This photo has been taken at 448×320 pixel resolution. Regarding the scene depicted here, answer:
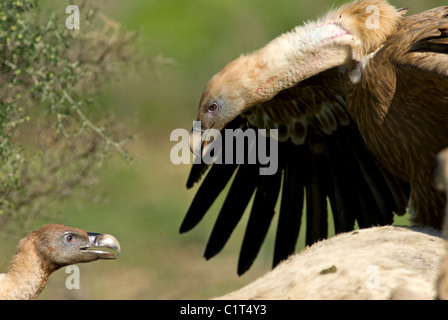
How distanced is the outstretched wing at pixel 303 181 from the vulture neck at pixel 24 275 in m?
1.64

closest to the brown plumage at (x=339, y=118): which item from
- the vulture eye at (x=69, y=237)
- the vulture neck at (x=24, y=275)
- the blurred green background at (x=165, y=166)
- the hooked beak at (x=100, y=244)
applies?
the hooked beak at (x=100, y=244)

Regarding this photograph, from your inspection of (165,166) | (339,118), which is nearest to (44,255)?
(339,118)

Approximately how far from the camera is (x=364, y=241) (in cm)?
450

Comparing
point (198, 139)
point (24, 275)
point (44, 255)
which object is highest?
point (198, 139)

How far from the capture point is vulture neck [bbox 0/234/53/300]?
4984mm

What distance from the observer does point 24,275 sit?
5.05m

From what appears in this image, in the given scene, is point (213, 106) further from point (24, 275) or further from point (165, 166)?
point (165, 166)

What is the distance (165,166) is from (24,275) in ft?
27.6

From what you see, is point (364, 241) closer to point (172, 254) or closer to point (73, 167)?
point (73, 167)

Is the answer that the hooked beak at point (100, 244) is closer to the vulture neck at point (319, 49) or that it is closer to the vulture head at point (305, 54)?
the vulture head at point (305, 54)

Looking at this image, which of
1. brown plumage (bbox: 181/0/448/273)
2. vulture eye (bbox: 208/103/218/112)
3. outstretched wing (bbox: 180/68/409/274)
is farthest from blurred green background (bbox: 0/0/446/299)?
vulture eye (bbox: 208/103/218/112)

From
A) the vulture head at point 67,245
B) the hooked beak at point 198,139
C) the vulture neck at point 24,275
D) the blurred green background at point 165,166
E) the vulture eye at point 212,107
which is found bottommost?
the vulture neck at point 24,275

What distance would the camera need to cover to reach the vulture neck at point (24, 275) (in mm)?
4984

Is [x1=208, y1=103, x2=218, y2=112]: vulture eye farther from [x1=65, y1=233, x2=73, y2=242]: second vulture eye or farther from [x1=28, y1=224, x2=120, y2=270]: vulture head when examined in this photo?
[x1=65, y1=233, x2=73, y2=242]: second vulture eye
